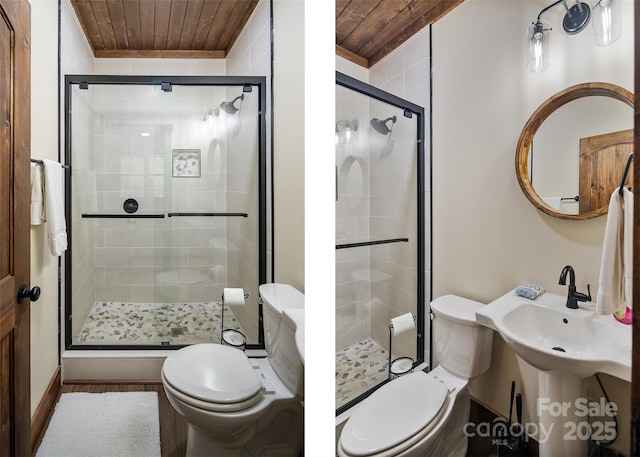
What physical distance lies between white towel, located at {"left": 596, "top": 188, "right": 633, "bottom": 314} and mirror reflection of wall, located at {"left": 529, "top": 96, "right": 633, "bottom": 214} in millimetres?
32

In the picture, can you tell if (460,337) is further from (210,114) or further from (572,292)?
(210,114)

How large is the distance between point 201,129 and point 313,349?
72cm

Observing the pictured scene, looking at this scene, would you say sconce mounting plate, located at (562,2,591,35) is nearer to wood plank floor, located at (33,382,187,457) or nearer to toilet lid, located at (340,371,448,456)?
toilet lid, located at (340,371,448,456)

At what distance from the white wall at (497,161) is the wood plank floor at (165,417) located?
0.78 metres

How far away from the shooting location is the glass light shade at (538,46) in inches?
22.5

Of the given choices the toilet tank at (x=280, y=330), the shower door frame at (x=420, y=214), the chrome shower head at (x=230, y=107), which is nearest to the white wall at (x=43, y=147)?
the chrome shower head at (x=230, y=107)

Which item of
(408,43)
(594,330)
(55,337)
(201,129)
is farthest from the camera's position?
(201,129)

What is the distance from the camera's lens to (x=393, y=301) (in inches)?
31.7

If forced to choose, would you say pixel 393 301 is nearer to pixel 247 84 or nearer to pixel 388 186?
pixel 388 186

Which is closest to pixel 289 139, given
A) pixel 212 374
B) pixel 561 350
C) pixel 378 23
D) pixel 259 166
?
pixel 259 166

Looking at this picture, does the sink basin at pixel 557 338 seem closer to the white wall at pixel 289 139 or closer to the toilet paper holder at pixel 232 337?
the white wall at pixel 289 139

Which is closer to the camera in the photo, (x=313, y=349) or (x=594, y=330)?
(x=594, y=330)

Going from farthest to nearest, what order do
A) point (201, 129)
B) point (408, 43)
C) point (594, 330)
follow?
point (201, 129) → point (408, 43) → point (594, 330)

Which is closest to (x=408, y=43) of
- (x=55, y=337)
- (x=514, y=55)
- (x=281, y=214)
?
(x=514, y=55)
